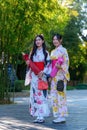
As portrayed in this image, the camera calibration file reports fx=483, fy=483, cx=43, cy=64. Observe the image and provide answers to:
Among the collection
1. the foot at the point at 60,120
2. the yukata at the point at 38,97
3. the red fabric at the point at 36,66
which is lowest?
Answer: the foot at the point at 60,120

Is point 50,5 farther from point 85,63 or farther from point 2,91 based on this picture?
point 85,63

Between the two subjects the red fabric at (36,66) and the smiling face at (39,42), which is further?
the smiling face at (39,42)

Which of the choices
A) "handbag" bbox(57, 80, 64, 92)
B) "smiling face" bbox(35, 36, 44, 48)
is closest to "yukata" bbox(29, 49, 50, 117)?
"smiling face" bbox(35, 36, 44, 48)

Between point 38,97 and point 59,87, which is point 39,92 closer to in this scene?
point 38,97

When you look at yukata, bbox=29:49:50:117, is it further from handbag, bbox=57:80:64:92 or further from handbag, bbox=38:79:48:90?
handbag, bbox=57:80:64:92

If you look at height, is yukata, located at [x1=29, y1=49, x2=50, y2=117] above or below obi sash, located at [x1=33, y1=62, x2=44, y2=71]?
below

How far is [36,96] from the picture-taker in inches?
400

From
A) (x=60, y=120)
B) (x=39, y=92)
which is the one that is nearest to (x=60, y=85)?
(x=39, y=92)

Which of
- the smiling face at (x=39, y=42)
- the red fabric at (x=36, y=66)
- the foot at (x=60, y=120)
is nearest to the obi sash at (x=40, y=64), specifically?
the red fabric at (x=36, y=66)

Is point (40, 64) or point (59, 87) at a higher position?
point (40, 64)

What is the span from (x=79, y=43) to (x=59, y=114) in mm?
36735

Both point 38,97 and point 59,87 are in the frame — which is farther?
point 38,97

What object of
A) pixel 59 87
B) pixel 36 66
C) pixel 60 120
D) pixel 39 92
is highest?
pixel 36 66

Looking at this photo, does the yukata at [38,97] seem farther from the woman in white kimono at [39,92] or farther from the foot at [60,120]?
the foot at [60,120]
